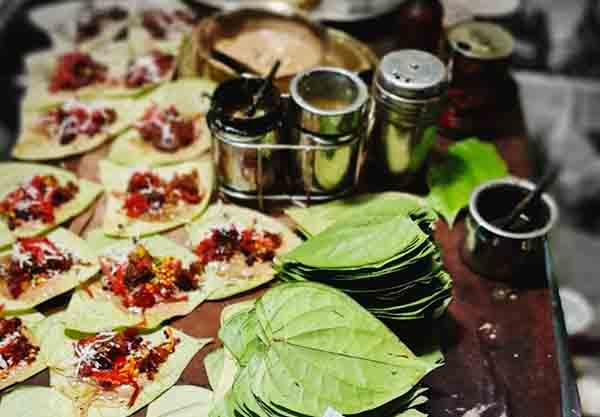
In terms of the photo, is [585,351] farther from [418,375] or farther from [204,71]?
[204,71]

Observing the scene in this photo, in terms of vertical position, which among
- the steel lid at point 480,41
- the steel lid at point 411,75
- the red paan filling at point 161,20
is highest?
the steel lid at point 411,75

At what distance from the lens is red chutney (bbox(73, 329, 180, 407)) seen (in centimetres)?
201

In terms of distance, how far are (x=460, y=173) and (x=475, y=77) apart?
467 millimetres

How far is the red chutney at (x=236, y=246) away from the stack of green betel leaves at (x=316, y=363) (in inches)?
15.3

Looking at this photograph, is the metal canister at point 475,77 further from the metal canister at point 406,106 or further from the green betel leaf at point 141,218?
the green betel leaf at point 141,218

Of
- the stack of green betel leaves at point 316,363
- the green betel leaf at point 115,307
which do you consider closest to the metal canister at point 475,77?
the stack of green betel leaves at point 316,363

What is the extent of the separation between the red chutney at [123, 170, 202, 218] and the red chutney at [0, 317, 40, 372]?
0.62 m

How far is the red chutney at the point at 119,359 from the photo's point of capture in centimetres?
201

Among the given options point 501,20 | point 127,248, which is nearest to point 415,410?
point 127,248

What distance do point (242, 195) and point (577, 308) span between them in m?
2.23

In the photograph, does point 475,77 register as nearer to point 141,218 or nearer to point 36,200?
point 141,218

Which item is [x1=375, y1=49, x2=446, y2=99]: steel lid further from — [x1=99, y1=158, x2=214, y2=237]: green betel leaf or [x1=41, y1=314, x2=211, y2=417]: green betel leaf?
[x1=41, y1=314, x2=211, y2=417]: green betel leaf


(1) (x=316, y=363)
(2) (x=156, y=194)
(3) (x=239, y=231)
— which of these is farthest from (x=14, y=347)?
(1) (x=316, y=363)

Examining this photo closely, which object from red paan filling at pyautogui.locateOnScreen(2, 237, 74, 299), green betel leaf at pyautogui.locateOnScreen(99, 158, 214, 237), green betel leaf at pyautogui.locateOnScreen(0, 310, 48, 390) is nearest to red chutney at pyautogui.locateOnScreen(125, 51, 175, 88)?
green betel leaf at pyautogui.locateOnScreen(99, 158, 214, 237)
